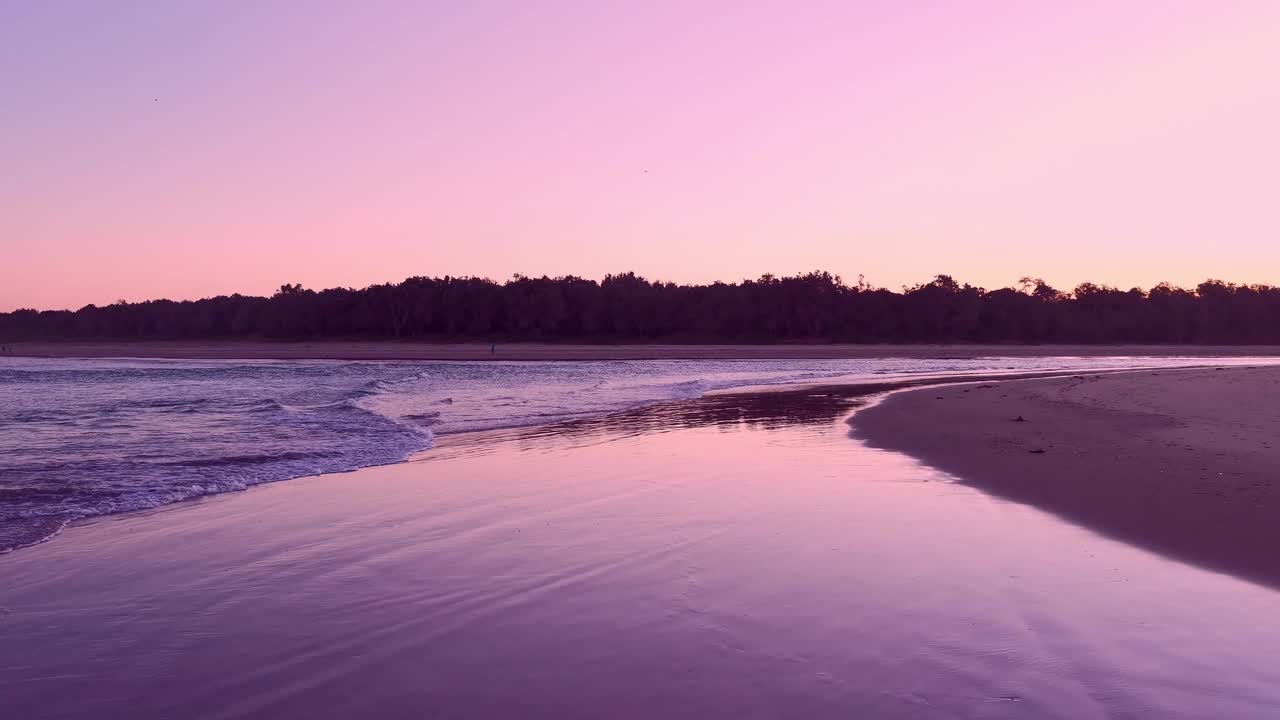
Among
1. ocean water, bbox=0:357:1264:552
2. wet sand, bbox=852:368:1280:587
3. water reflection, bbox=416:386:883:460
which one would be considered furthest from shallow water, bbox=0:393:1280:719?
water reflection, bbox=416:386:883:460

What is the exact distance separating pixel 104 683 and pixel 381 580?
180 cm

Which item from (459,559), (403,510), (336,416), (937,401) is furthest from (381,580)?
(937,401)

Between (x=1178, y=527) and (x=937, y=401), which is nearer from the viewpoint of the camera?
(x=1178, y=527)

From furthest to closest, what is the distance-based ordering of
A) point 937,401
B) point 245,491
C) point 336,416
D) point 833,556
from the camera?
point 937,401, point 336,416, point 245,491, point 833,556

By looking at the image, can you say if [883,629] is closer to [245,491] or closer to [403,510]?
[403,510]

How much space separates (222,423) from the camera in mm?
15594

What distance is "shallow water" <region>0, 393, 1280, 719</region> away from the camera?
3609 millimetres

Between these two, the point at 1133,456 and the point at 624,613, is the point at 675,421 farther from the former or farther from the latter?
the point at 624,613

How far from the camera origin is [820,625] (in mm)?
4469

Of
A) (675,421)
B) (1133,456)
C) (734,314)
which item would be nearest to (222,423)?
(675,421)

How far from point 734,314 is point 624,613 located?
8642cm

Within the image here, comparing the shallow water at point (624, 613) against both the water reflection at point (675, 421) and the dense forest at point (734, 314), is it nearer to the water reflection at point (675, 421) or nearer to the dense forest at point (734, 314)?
the water reflection at point (675, 421)

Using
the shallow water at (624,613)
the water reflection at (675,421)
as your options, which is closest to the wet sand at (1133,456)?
the shallow water at (624,613)

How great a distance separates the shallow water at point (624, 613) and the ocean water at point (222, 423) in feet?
4.97
